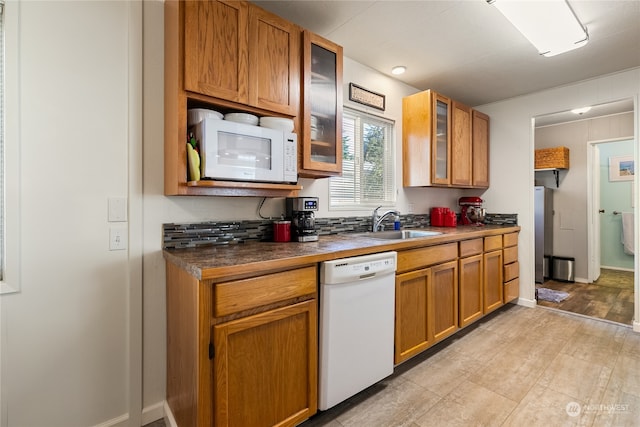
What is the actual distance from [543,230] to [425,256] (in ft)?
10.7

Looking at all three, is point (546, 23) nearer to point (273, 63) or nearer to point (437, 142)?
point (437, 142)

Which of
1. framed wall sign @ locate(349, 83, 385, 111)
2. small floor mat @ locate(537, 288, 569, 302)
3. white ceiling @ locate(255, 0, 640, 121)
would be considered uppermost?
white ceiling @ locate(255, 0, 640, 121)

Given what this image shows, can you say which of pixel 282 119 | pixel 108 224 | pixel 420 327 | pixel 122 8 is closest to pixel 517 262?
pixel 420 327

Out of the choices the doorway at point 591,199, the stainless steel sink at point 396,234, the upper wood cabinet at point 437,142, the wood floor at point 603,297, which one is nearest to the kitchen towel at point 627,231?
the doorway at point 591,199

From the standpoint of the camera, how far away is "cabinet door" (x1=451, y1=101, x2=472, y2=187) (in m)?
3.17

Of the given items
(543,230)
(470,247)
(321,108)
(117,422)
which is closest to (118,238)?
(117,422)

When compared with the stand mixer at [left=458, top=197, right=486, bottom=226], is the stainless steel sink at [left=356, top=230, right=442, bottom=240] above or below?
below

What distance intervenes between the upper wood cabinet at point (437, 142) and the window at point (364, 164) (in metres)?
0.20

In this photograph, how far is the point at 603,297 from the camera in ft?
12.1

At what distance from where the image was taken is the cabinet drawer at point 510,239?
319cm

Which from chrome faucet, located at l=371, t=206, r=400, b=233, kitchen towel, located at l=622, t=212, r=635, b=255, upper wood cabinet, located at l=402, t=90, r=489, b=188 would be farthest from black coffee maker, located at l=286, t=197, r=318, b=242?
kitchen towel, located at l=622, t=212, r=635, b=255

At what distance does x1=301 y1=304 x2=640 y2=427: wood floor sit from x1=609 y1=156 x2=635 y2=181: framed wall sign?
314 centimetres

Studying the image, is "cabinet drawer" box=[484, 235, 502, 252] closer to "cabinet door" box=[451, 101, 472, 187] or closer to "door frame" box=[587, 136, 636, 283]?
"cabinet door" box=[451, 101, 472, 187]

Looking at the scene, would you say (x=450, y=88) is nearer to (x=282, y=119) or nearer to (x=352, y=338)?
(x=282, y=119)
